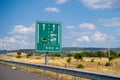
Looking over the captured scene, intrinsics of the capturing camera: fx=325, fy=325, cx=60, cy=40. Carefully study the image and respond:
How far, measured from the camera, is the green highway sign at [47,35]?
2810cm

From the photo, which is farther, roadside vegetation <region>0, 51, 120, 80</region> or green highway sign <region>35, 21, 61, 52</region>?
roadside vegetation <region>0, 51, 120, 80</region>

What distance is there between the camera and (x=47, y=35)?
2830cm

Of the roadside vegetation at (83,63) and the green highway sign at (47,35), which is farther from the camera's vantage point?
the roadside vegetation at (83,63)

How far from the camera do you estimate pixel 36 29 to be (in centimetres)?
2798

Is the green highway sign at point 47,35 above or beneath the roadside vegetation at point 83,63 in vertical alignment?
above

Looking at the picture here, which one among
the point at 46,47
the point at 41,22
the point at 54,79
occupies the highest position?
the point at 41,22

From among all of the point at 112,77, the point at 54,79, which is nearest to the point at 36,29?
the point at 54,79

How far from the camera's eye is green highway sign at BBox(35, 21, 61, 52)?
28102mm

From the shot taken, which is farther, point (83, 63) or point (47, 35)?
point (83, 63)

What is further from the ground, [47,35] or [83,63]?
[47,35]

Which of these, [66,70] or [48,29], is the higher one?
[48,29]

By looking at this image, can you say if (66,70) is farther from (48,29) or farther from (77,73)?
(48,29)

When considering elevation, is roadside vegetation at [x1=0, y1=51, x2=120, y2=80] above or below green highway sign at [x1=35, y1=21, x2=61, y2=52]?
below

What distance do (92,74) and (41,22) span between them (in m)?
15.0
